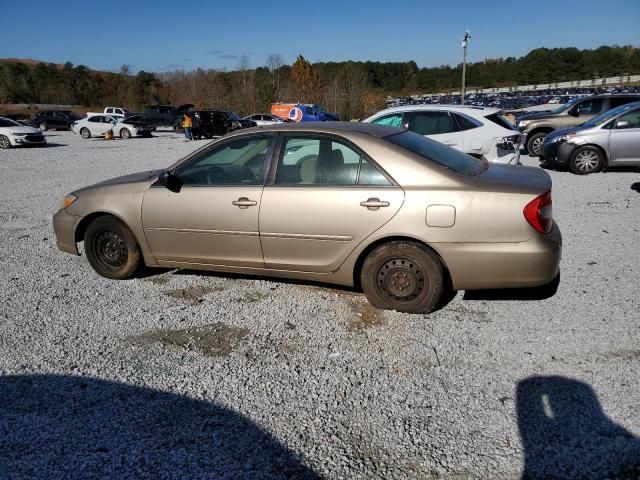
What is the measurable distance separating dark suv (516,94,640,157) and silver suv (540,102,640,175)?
289 cm

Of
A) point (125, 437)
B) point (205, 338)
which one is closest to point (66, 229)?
point (205, 338)

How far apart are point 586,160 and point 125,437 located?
11264mm

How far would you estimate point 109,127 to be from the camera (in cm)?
2970

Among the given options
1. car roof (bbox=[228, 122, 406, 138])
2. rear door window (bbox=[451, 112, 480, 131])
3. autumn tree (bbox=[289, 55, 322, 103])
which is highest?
autumn tree (bbox=[289, 55, 322, 103])

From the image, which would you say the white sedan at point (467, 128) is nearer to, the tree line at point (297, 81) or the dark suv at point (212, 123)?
the dark suv at point (212, 123)

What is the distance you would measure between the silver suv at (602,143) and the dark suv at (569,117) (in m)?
2.89

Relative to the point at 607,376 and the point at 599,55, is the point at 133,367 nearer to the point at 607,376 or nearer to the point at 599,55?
the point at 607,376

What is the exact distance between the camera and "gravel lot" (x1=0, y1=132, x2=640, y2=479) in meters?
2.47

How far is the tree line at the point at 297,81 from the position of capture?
2130 inches

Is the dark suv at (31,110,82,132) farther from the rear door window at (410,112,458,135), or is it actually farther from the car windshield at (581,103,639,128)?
the car windshield at (581,103,639,128)

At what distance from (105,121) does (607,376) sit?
1277 inches

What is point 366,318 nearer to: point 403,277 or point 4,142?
point 403,277

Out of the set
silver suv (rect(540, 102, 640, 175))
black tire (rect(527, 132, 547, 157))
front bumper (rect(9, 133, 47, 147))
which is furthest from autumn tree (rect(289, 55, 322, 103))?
silver suv (rect(540, 102, 640, 175))

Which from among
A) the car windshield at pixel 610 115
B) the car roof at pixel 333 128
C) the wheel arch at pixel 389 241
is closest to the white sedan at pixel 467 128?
the car windshield at pixel 610 115
